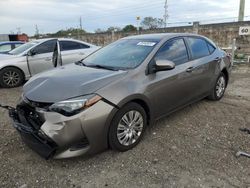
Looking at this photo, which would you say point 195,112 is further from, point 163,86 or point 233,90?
point 233,90

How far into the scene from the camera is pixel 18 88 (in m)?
6.51

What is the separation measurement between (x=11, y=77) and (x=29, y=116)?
4.39 metres

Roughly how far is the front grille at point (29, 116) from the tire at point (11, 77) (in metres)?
4.12

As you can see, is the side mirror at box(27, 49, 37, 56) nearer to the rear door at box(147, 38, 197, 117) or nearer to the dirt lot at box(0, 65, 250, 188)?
the dirt lot at box(0, 65, 250, 188)

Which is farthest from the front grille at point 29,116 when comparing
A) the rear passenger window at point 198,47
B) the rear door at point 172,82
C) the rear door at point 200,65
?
the rear passenger window at point 198,47

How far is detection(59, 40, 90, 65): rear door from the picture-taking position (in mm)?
7086

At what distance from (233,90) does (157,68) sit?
3.55m

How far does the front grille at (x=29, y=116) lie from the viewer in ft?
8.36

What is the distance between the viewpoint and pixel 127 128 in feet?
9.55

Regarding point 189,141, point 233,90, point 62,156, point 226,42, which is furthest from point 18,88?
point 226,42

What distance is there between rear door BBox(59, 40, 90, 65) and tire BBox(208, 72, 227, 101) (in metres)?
4.34

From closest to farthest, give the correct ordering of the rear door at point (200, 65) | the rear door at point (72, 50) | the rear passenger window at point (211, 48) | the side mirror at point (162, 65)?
the side mirror at point (162, 65)
the rear door at point (200, 65)
the rear passenger window at point (211, 48)
the rear door at point (72, 50)

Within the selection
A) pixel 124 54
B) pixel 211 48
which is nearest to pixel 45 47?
pixel 124 54

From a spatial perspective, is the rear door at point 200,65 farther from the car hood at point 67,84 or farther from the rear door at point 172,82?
the car hood at point 67,84
